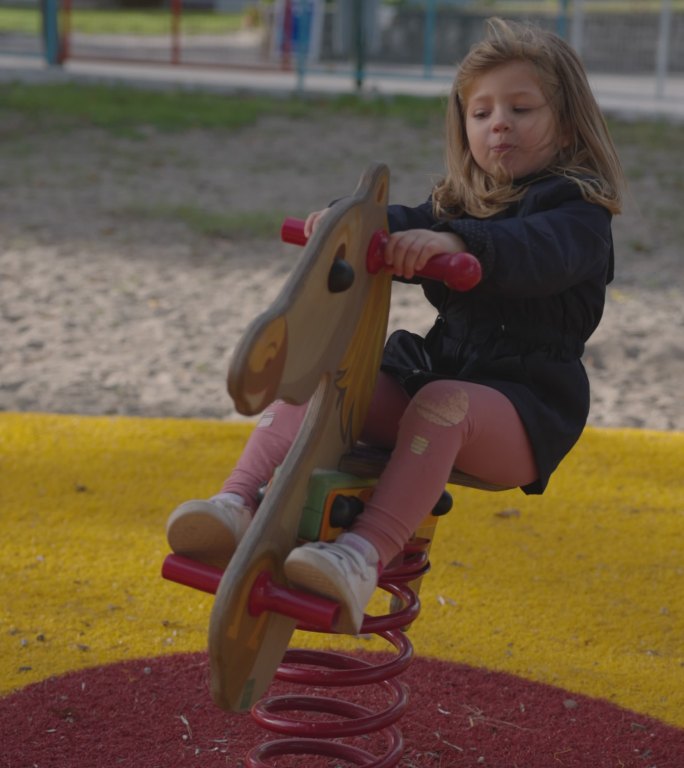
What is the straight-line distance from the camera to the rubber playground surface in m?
2.74

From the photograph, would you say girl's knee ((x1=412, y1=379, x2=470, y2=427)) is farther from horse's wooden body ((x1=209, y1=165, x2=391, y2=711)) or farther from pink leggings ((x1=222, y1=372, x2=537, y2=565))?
horse's wooden body ((x1=209, y1=165, x2=391, y2=711))

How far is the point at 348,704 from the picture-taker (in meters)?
2.58

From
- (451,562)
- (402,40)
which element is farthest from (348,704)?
(402,40)

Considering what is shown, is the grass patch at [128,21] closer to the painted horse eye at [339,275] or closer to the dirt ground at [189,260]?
the dirt ground at [189,260]

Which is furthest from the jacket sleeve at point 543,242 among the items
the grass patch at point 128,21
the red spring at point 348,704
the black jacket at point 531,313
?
the grass patch at point 128,21

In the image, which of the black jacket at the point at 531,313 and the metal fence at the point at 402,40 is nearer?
the black jacket at the point at 531,313

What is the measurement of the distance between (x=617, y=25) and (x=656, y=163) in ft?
31.0

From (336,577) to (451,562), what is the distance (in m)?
1.71

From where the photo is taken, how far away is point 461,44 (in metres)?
19.0

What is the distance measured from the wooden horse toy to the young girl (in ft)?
0.16

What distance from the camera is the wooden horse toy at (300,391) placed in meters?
1.99

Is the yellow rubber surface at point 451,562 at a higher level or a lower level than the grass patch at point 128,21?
lower

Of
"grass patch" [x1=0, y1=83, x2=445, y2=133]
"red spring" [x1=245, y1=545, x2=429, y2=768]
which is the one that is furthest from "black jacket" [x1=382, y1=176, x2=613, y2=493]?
"grass patch" [x1=0, y1=83, x2=445, y2=133]

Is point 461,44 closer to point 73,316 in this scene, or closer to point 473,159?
point 73,316
